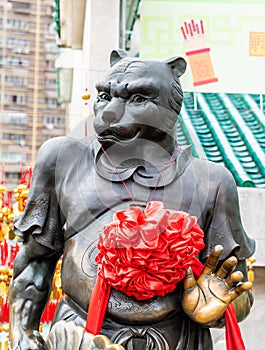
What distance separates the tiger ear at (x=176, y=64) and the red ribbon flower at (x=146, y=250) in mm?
399

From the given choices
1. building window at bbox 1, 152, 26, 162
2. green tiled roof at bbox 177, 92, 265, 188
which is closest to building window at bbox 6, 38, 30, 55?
building window at bbox 1, 152, 26, 162

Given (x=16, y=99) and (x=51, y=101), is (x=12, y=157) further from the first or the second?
(x=51, y=101)

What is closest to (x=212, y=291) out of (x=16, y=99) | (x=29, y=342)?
(x=29, y=342)

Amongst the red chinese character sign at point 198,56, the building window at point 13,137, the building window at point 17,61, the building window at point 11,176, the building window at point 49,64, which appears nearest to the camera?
the red chinese character sign at point 198,56

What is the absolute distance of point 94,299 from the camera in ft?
6.32

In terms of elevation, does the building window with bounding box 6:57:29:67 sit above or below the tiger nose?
below

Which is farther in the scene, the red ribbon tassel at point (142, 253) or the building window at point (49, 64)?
the building window at point (49, 64)

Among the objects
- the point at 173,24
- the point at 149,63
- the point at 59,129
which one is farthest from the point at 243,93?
the point at 59,129

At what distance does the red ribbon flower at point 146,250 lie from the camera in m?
1.87

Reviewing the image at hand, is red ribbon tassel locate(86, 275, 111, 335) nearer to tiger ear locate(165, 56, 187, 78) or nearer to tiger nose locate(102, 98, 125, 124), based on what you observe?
tiger nose locate(102, 98, 125, 124)

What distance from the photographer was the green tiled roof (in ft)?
17.8

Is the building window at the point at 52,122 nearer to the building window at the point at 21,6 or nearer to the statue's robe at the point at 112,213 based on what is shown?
the building window at the point at 21,6

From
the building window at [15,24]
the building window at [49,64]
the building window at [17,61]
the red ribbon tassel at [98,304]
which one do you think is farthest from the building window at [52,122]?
the red ribbon tassel at [98,304]

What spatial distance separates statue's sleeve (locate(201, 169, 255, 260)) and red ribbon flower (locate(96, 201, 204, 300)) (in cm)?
18
